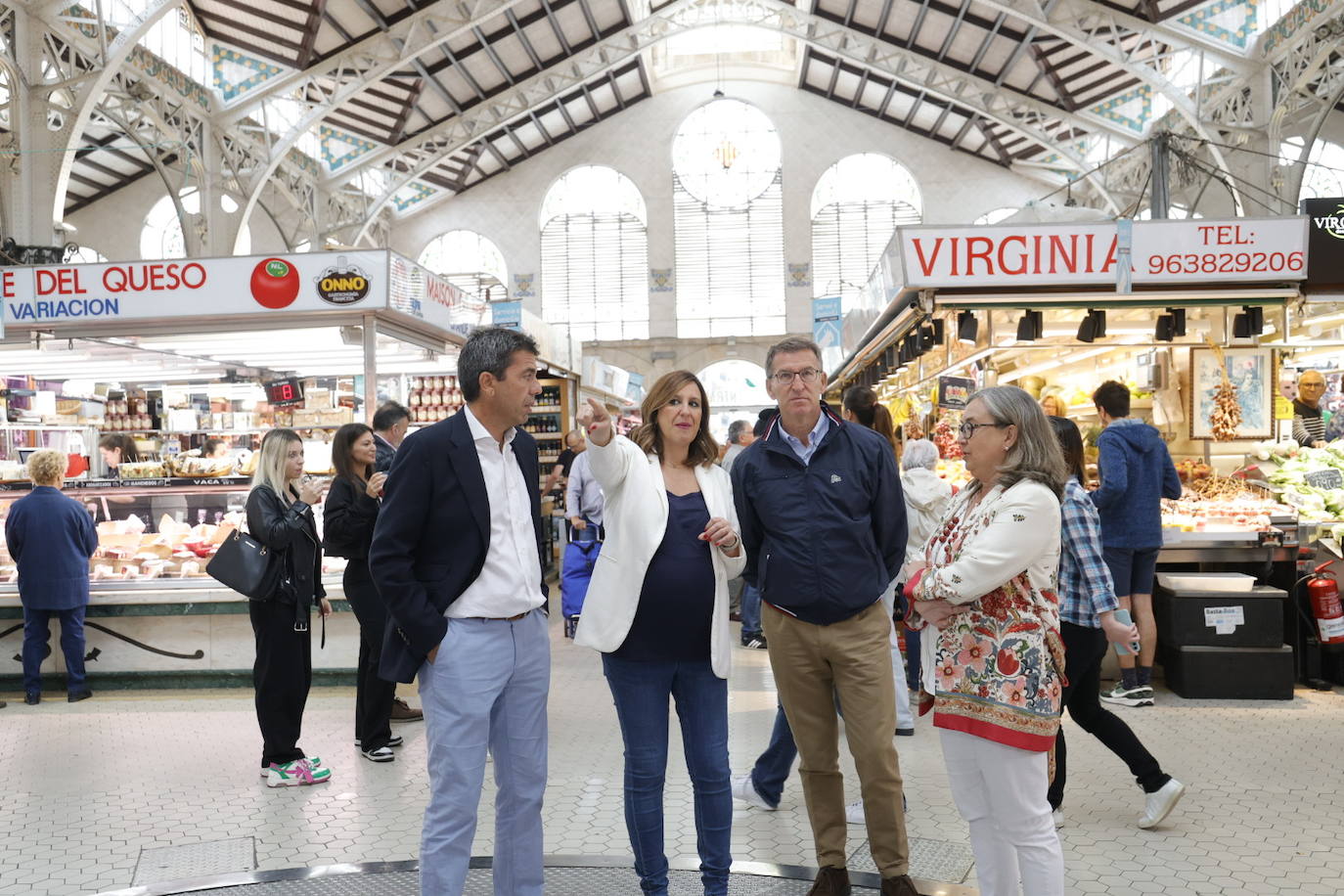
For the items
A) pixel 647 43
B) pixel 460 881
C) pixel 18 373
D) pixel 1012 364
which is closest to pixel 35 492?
pixel 18 373

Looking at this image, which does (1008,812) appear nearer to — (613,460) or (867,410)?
(613,460)

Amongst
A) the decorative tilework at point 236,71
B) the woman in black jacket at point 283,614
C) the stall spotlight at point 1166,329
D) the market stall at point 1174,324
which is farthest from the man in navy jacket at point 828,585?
the decorative tilework at point 236,71

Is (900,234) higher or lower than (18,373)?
higher

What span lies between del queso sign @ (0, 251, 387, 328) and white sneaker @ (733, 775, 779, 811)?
11.5 feet

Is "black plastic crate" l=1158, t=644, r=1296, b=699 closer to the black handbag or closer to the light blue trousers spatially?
the light blue trousers

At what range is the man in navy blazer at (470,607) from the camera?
239cm

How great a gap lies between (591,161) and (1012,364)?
1846cm

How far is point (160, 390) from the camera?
6.98 meters

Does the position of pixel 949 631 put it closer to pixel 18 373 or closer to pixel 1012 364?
pixel 1012 364

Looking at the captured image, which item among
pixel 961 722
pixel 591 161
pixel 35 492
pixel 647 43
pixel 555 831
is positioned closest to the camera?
pixel 961 722

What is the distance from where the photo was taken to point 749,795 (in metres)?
3.70

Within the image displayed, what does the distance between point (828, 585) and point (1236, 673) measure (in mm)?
3456

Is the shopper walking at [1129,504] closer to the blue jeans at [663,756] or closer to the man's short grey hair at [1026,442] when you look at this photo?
the man's short grey hair at [1026,442]

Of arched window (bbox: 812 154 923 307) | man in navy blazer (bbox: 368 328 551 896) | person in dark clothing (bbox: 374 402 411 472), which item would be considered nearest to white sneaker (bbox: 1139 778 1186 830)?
man in navy blazer (bbox: 368 328 551 896)
